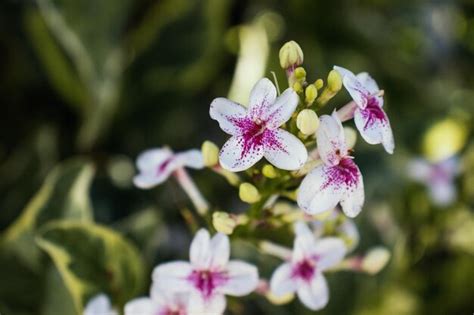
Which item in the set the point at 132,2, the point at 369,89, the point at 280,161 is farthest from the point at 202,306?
the point at 132,2

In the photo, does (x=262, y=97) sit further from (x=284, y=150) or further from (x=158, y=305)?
(x=158, y=305)

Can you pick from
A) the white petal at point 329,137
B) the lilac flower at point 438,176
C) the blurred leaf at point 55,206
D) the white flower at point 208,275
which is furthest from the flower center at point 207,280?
the lilac flower at point 438,176

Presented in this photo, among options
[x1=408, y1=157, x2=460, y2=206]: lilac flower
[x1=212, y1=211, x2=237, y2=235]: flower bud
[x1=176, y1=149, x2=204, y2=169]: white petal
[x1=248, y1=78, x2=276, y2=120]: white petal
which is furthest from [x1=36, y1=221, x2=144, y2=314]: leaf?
[x1=408, y1=157, x2=460, y2=206]: lilac flower

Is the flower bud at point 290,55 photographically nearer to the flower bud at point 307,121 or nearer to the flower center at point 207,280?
the flower bud at point 307,121

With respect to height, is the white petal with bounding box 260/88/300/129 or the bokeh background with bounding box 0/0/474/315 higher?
the bokeh background with bounding box 0/0/474/315

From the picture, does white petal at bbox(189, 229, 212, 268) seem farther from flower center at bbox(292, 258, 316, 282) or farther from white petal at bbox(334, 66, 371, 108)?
white petal at bbox(334, 66, 371, 108)

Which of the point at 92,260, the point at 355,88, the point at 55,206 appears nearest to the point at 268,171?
the point at 355,88

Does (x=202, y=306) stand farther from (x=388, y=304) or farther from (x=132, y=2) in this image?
(x=132, y=2)
